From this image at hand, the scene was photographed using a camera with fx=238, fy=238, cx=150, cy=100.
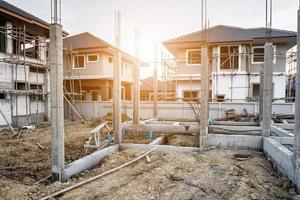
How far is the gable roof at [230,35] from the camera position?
1688 centimetres

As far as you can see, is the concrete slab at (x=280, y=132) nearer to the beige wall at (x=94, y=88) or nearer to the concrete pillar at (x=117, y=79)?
the concrete pillar at (x=117, y=79)

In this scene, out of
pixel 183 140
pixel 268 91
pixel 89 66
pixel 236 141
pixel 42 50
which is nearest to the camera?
pixel 268 91

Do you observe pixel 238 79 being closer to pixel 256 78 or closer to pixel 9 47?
pixel 256 78

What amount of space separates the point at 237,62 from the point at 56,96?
15756 mm

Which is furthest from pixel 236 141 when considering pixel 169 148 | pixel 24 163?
pixel 24 163

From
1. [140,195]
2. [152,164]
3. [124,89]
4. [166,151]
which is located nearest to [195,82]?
[124,89]

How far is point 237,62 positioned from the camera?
17781 millimetres

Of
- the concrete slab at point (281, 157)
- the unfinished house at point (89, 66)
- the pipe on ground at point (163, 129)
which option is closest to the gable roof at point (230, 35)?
the unfinished house at point (89, 66)

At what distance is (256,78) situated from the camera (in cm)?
1733

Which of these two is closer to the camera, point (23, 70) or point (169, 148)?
point (169, 148)

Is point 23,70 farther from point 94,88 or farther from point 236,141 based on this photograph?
point 236,141

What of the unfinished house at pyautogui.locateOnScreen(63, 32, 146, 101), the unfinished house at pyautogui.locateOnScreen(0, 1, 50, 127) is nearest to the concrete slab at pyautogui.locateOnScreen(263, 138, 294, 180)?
the unfinished house at pyautogui.locateOnScreen(0, 1, 50, 127)

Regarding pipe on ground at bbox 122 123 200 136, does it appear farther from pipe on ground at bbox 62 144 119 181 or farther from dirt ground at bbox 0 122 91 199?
pipe on ground at bbox 62 144 119 181

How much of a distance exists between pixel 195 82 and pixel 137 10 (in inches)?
391
